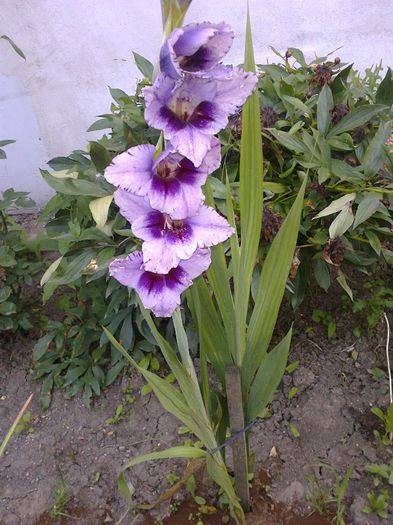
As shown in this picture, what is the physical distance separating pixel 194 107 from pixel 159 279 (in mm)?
280

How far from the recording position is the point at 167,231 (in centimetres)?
77

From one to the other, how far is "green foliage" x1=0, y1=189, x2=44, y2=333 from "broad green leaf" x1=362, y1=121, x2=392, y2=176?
119cm

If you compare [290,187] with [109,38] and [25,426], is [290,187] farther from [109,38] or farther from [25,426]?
[109,38]

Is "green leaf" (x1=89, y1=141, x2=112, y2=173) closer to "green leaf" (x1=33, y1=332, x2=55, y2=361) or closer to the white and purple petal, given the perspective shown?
the white and purple petal

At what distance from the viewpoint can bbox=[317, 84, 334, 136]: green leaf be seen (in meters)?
1.47

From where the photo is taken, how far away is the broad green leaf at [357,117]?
1463mm

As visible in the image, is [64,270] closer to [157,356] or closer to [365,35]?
[157,356]

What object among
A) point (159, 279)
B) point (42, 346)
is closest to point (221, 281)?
point (159, 279)

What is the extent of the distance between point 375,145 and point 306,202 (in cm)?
25

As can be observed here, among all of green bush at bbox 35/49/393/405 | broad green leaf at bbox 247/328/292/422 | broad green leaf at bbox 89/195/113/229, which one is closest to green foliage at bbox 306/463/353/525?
broad green leaf at bbox 247/328/292/422

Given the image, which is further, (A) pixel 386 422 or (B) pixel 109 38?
(B) pixel 109 38

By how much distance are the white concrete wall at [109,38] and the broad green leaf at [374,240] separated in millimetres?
1377

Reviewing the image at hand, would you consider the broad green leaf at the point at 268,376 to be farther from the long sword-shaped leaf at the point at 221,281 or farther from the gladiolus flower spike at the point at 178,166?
the gladiolus flower spike at the point at 178,166

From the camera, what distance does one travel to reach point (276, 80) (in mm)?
1704
